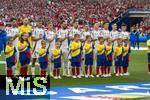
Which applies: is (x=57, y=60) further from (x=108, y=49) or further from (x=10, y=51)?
(x=108, y=49)

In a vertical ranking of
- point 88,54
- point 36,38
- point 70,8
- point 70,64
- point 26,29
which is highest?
point 70,8

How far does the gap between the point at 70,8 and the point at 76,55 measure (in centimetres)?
3591

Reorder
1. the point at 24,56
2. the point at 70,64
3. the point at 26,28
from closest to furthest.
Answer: the point at 24,56, the point at 26,28, the point at 70,64

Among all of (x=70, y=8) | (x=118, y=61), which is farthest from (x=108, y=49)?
(x=70, y=8)

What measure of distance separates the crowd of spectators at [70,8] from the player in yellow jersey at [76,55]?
104ft

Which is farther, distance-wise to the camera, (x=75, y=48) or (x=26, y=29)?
(x=75, y=48)

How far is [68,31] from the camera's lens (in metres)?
17.2

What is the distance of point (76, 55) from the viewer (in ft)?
55.2

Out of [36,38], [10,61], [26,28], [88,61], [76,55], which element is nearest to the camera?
[10,61]

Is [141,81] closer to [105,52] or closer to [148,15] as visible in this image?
[105,52]

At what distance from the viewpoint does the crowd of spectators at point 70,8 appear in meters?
49.9

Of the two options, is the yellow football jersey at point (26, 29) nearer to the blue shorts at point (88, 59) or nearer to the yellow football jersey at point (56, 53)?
the yellow football jersey at point (56, 53)

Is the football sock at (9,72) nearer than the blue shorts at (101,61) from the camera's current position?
Yes

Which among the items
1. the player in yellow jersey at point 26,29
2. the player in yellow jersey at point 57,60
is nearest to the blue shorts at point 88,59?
the player in yellow jersey at point 57,60
